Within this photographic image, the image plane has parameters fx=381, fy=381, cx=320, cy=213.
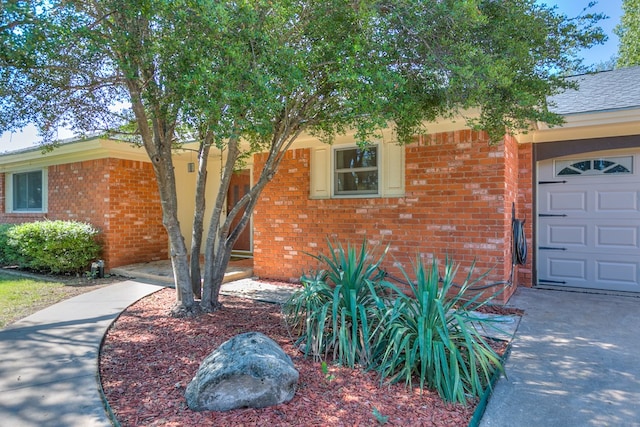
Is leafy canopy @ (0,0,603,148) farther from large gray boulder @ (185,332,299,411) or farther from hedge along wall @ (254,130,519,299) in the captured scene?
large gray boulder @ (185,332,299,411)

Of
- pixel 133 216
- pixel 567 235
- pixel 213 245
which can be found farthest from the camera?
pixel 133 216

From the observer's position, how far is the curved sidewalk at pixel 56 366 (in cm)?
263

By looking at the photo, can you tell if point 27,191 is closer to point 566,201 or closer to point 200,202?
point 200,202

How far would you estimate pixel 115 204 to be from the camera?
8.48 m

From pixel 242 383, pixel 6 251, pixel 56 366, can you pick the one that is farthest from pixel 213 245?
pixel 6 251

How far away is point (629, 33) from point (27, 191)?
24247 millimetres

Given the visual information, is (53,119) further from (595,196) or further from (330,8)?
(595,196)

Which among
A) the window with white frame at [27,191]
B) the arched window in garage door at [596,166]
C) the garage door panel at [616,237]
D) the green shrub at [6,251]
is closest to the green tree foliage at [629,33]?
the arched window in garage door at [596,166]

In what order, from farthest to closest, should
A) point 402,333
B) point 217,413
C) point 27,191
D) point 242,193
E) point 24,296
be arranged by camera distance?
1. point 27,191
2. point 242,193
3. point 24,296
4. point 402,333
5. point 217,413

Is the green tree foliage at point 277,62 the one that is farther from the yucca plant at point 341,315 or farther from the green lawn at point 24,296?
the green lawn at point 24,296

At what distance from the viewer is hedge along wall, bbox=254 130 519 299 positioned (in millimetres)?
5457

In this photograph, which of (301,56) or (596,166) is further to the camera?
(596,166)

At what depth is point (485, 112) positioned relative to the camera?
173 inches

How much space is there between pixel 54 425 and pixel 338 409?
1.89 metres
